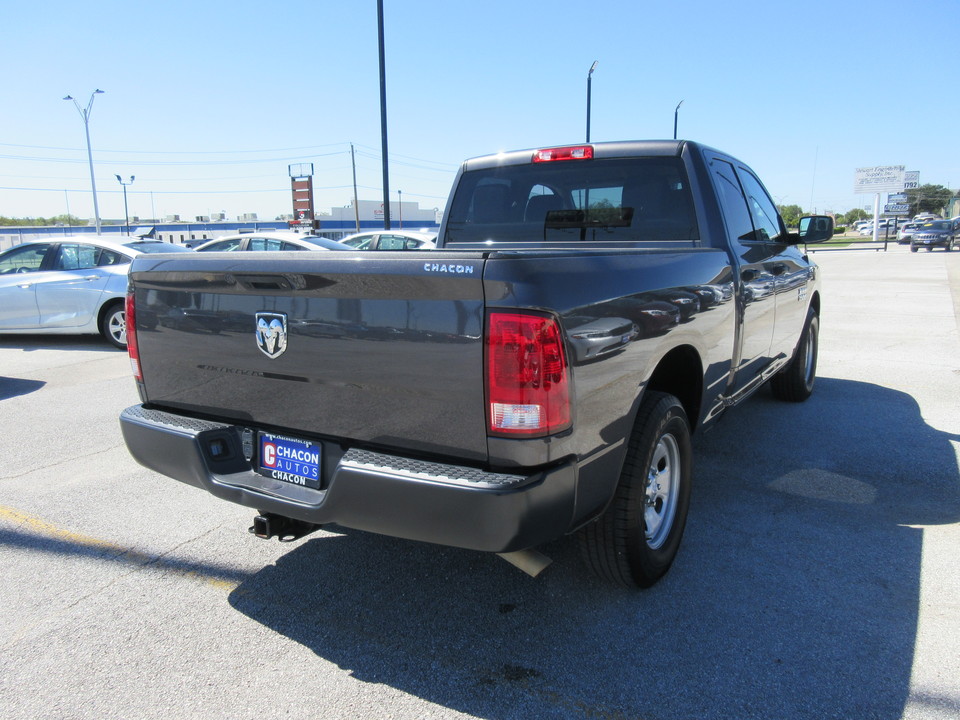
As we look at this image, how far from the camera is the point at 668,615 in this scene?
2.75 meters

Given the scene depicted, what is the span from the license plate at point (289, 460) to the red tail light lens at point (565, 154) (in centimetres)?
245

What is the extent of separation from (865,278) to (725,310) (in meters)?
20.6

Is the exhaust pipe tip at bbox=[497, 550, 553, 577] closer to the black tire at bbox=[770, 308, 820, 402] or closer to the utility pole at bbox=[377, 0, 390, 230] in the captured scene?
the black tire at bbox=[770, 308, 820, 402]

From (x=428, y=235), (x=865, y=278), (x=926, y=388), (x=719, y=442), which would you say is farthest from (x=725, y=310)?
(x=865, y=278)

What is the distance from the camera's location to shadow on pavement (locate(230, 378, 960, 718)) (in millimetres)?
2297

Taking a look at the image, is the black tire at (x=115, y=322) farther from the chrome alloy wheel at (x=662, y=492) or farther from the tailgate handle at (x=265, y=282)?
the chrome alloy wheel at (x=662, y=492)

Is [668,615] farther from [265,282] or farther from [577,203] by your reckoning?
[577,203]

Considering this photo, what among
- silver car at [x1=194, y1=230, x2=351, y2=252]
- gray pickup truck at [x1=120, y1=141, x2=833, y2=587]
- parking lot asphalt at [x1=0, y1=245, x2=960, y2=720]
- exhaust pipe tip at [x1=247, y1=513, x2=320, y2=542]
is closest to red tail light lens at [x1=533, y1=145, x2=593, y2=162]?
gray pickup truck at [x1=120, y1=141, x2=833, y2=587]

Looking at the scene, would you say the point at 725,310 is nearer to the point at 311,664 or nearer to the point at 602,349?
the point at 602,349

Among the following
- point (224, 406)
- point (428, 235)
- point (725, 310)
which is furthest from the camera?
point (428, 235)

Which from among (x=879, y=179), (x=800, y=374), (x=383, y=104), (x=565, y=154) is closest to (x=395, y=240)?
(x=383, y=104)

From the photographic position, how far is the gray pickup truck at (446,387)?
6.87 ft

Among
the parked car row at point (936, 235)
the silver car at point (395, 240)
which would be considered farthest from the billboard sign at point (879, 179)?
the silver car at point (395, 240)

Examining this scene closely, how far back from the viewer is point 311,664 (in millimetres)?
2463
